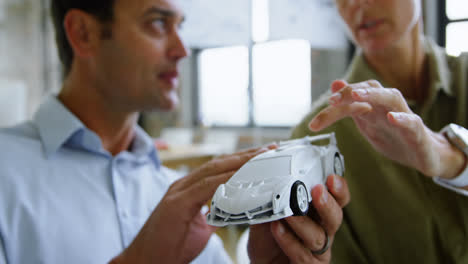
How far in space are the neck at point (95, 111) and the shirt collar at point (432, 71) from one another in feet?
2.44

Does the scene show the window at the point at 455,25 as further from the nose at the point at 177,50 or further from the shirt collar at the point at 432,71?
the nose at the point at 177,50

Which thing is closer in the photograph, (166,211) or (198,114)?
(166,211)

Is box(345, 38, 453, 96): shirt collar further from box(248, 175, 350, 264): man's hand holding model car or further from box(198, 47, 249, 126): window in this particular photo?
box(198, 47, 249, 126): window

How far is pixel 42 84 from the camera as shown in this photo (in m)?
6.38

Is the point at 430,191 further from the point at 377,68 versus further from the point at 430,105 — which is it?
the point at 377,68

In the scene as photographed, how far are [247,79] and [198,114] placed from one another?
1.29 meters

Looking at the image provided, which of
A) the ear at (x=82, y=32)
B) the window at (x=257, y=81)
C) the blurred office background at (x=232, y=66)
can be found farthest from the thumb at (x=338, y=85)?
the window at (x=257, y=81)

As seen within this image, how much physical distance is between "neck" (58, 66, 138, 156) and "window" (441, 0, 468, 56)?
1.03 meters

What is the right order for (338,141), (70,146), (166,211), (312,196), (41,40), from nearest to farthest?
(312,196), (166,211), (338,141), (70,146), (41,40)

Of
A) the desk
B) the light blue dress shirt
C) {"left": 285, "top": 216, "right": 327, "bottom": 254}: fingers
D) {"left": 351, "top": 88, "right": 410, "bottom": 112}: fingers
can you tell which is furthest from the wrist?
the desk

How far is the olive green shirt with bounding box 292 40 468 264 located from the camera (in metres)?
0.80

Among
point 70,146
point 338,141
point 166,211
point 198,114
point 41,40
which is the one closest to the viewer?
point 166,211

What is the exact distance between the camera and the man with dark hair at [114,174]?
77 cm

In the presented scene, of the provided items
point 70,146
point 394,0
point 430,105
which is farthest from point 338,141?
point 70,146
